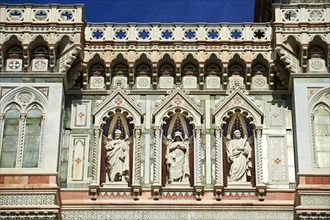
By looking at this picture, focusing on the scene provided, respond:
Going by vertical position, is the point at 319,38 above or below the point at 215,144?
above

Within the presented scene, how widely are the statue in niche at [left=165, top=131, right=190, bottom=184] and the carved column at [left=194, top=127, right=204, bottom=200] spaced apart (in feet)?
0.70

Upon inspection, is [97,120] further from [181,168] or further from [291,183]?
[291,183]

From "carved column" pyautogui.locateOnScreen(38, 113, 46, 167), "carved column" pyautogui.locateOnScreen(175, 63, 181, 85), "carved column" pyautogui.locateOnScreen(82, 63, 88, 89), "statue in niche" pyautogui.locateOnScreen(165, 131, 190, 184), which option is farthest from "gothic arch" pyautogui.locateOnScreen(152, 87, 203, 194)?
"carved column" pyautogui.locateOnScreen(38, 113, 46, 167)

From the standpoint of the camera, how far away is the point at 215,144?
22828 mm

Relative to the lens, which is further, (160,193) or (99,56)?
(99,56)

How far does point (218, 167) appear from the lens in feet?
73.9

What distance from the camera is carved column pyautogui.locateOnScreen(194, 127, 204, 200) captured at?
2222 cm

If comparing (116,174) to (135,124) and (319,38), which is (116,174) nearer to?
(135,124)

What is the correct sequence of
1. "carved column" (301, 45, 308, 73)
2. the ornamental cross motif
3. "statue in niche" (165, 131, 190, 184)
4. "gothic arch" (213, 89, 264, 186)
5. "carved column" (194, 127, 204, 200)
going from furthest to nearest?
the ornamental cross motif → "carved column" (301, 45, 308, 73) → "gothic arch" (213, 89, 264, 186) → "statue in niche" (165, 131, 190, 184) → "carved column" (194, 127, 204, 200)

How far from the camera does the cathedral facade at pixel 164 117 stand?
2203 cm

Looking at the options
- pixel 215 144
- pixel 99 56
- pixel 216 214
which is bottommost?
pixel 216 214

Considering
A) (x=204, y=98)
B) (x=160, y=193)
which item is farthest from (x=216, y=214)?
(x=204, y=98)

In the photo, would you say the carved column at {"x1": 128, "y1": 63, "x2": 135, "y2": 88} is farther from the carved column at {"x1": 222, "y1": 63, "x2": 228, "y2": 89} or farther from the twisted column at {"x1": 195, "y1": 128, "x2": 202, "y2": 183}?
the carved column at {"x1": 222, "y1": 63, "x2": 228, "y2": 89}

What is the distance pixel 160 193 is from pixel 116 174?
95cm
